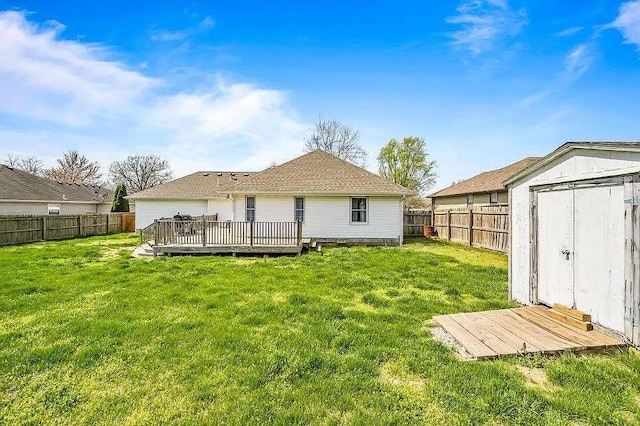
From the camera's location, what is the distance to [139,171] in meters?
43.8

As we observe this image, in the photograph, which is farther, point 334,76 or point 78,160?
point 78,160

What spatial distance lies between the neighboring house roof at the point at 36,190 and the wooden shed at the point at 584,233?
28.0m

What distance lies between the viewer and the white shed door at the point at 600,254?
3.96 meters

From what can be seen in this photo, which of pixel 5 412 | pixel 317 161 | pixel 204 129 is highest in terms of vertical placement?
pixel 204 129

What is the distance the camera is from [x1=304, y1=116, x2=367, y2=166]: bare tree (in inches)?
1324

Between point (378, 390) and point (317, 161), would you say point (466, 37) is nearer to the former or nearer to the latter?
point (317, 161)

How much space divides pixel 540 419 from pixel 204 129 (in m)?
19.5

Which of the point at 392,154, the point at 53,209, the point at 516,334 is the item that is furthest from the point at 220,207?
the point at 392,154

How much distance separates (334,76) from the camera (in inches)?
554

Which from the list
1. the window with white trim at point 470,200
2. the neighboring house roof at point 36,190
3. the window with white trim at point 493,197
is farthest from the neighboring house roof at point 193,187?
the window with white trim at point 493,197

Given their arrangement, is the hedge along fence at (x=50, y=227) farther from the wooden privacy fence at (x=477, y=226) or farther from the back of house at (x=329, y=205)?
the wooden privacy fence at (x=477, y=226)

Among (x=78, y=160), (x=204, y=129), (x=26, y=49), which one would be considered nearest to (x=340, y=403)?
(x=26, y=49)

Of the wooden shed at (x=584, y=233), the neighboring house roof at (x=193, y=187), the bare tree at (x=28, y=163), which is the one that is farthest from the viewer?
the bare tree at (x=28, y=163)

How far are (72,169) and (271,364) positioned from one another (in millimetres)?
51116
